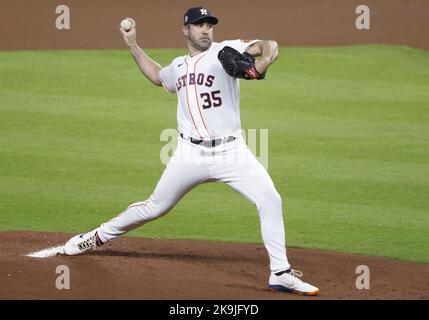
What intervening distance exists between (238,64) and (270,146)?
5057 mm

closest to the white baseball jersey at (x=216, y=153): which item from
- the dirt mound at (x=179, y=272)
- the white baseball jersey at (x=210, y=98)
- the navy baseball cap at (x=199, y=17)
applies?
the white baseball jersey at (x=210, y=98)

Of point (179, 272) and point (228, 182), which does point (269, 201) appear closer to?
point (228, 182)

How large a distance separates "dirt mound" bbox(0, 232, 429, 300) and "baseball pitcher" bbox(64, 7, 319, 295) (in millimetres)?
323

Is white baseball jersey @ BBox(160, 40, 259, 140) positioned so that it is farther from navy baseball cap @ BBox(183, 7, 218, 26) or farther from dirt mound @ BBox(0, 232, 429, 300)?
dirt mound @ BBox(0, 232, 429, 300)

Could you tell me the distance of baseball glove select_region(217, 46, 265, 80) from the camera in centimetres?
608

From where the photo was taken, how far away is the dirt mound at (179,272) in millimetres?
6148

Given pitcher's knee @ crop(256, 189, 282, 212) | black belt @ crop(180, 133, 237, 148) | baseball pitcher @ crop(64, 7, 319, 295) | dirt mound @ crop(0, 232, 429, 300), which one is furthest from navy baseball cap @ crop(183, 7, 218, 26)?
dirt mound @ crop(0, 232, 429, 300)

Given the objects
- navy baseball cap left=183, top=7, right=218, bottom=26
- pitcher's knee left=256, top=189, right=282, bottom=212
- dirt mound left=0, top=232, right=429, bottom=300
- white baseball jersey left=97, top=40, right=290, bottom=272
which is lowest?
dirt mound left=0, top=232, right=429, bottom=300

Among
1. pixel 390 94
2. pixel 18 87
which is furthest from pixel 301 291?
pixel 18 87

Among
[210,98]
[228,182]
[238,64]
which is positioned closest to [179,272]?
[228,182]

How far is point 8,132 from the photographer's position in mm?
11578

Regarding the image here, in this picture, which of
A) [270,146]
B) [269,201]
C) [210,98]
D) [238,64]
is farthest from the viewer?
[270,146]

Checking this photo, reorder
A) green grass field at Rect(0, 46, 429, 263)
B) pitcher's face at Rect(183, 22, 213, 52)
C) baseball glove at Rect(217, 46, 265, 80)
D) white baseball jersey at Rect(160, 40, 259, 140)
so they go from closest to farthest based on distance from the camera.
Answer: baseball glove at Rect(217, 46, 265, 80)
white baseball jersey at Rect(160, 40, 259, 140)
pitcher's face at Rect(183, 22, 213, 52)
green grass field at Rect(0, 46, 429, 263)

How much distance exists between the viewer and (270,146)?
11188 mm
